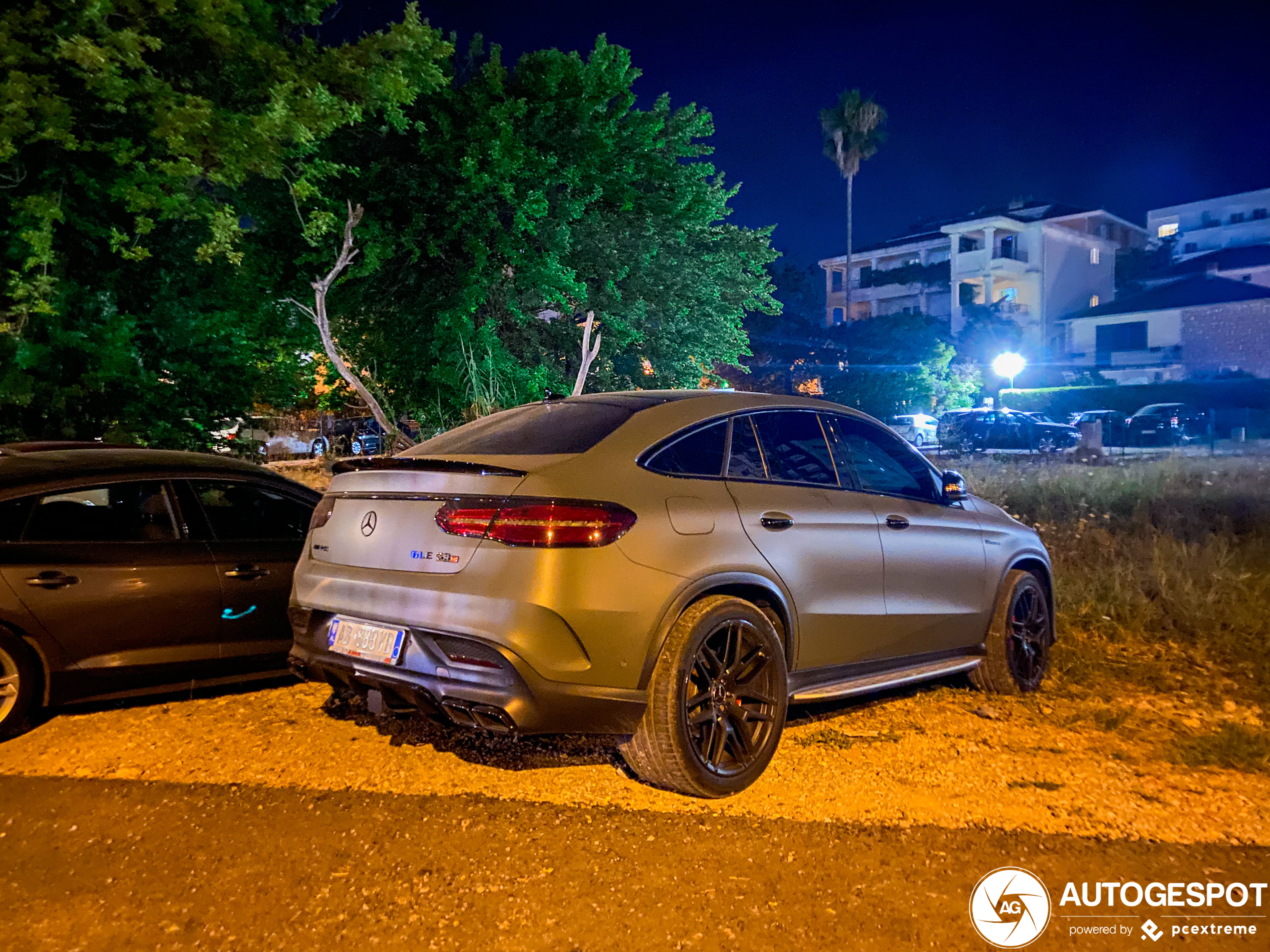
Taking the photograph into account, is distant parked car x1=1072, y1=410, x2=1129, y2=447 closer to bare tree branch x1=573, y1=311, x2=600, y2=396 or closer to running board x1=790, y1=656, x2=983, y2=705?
bare tree branch x1=573, y1=311, x2=600, y2=396

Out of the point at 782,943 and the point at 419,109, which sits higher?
the point at 419,109

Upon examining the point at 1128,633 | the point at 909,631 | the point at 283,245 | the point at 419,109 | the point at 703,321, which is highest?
the point at 419,109

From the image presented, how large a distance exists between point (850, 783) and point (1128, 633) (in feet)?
12.6

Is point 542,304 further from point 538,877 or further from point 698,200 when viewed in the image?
point 538,877

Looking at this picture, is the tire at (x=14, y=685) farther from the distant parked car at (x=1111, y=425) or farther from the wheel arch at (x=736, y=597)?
the distant parked car at (x=1111, y=425)

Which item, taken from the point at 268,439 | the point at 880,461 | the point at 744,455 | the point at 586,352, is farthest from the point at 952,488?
the point at 268,439

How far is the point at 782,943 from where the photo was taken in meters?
3.00

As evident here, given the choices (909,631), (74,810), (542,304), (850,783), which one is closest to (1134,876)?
(850,783)

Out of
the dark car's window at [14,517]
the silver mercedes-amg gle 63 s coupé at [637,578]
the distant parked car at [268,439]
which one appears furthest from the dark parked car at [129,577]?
the distant parked car at [268,439]

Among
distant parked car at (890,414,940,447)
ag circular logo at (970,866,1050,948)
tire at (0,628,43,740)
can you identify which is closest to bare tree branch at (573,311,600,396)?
tire at (0,628,43,740)

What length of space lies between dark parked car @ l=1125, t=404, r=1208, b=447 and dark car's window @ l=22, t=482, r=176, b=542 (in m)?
31.2

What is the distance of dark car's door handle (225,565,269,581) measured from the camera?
5.57 metres

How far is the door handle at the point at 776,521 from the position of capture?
4.39 m

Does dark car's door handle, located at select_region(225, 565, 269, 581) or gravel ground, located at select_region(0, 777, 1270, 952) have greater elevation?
dark car's door handle, located at select_region(225, 565, 269, 581)
